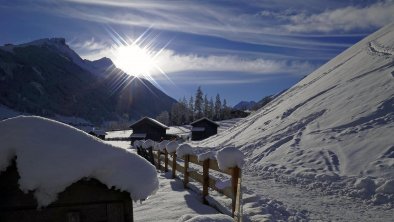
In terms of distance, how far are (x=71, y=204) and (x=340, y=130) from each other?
16733 mm

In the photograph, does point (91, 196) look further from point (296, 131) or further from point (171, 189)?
point (296, 131)

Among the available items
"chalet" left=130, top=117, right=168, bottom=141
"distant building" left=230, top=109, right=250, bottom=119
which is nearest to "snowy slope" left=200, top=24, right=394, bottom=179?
"chalet" left=130, top=117, right=168, bottom=141

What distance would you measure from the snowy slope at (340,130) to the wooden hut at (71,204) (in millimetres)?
9921

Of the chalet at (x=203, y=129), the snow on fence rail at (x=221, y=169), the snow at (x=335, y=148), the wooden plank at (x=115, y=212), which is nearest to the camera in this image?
the wooden plank at (x=115, y=212)

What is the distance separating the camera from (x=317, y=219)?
7.07m

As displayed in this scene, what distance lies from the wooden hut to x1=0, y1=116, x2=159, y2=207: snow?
0.10 meters

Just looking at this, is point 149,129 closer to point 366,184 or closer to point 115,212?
point 366,184

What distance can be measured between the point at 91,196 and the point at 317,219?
4.96m

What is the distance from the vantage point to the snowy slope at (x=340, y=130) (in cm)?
1345

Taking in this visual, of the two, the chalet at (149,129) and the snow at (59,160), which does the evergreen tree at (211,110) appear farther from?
the snow at (59,160)

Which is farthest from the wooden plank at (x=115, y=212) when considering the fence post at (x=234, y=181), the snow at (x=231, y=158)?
the fence post at (x=234, y=181)

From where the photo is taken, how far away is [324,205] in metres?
8.55

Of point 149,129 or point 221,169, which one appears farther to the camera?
point 149,129

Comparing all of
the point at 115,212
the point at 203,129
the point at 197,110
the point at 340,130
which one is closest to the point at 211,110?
the point at 197,110
